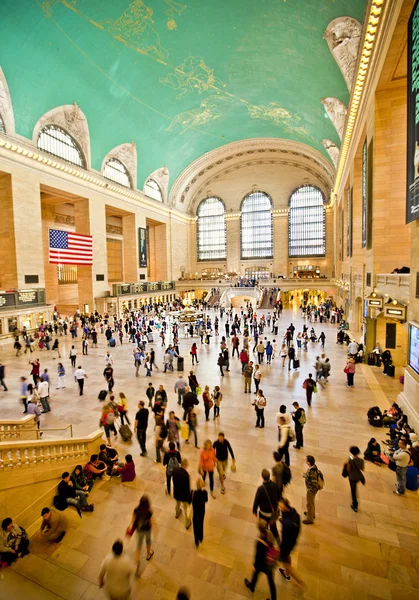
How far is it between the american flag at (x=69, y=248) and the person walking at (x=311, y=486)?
65.6 ft

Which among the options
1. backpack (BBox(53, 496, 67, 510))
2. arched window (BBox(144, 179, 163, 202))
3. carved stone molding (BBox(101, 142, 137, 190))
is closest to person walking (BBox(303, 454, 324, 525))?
backpack (BBox(53, 496, 67, 510))

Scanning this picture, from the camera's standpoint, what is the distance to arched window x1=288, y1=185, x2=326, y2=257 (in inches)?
1494

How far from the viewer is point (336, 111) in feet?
61.4

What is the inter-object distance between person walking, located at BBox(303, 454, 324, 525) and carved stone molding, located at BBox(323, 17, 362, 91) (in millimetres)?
16006

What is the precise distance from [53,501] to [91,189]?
24.0 m

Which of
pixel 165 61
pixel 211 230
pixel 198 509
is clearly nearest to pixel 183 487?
pixel 198 509

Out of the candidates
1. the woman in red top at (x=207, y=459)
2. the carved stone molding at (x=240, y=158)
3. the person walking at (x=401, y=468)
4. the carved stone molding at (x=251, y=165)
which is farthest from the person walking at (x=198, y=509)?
the carved stone molding at (x=251, y=165)

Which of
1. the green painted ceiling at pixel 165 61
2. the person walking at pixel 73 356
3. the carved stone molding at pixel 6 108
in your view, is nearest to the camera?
the person walking at pixel 73 356

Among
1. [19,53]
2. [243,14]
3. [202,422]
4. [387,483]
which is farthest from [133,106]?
[387,483]

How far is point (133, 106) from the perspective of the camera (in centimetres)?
2302

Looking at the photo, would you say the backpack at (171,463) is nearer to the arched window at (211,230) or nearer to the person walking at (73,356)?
the person walking at (73,356)

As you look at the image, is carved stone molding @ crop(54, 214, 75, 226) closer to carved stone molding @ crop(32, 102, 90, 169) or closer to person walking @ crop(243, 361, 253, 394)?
carved stone molding @ crop(32, 102, 90, 169)

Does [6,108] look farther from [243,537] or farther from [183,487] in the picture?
[243,537]

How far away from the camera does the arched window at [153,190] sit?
32875 millimetres
